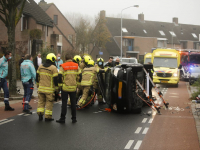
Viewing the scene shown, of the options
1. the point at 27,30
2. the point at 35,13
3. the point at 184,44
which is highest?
the point at 35,13

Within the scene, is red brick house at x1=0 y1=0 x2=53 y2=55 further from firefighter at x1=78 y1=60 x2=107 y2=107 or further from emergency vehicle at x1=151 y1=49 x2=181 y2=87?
firefighter at x1=78 y1=60 x2=107 y2=107

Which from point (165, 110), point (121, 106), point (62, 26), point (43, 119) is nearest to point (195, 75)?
point (165, 110)

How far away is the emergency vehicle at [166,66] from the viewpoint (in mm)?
24250

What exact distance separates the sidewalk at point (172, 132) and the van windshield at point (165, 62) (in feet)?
42.1

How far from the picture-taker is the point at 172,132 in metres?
8.90

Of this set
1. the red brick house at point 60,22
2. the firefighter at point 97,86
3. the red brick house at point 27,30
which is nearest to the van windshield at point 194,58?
the red brick house at point 27,30

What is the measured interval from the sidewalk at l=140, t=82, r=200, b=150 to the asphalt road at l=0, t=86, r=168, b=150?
0.21 m

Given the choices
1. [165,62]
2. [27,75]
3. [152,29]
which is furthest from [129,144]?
[152,29]

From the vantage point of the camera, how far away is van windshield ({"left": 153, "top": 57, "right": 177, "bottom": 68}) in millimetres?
25281

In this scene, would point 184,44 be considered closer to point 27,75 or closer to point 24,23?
point 24,23

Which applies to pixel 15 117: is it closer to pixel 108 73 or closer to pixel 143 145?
pixel 108 73

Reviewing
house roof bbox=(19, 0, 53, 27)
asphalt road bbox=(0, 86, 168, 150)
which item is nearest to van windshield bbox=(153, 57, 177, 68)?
asphalt road bbox=(0, 86, 168, 150)

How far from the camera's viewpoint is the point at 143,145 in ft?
24.3

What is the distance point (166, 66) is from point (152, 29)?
54.9 meters
